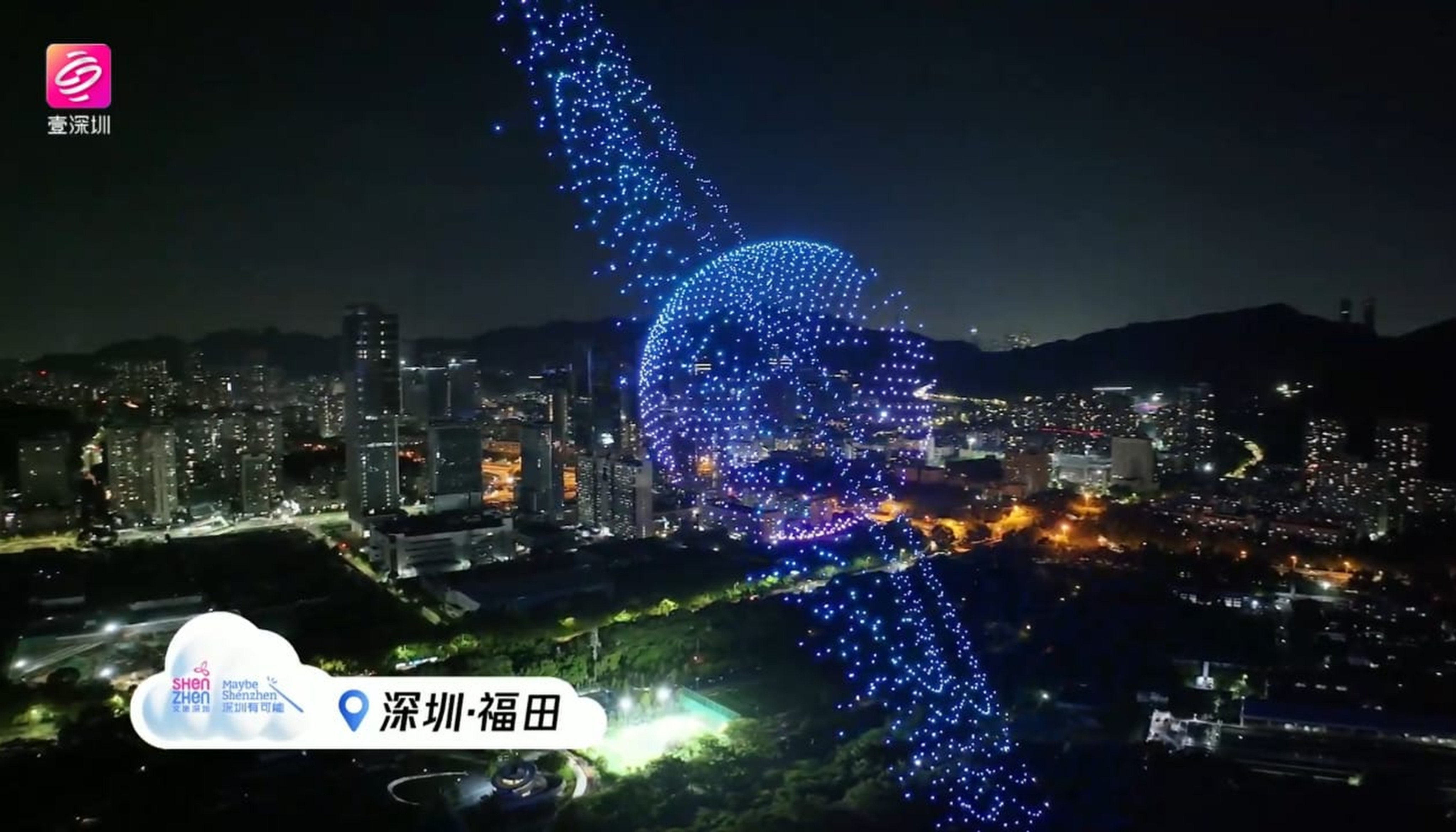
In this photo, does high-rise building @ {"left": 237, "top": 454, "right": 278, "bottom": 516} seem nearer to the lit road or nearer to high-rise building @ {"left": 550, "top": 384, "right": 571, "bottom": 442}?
high-rise building @ {"left": 550, "top": 384, "right": 571, "bottom": 442}

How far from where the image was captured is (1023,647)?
542 centimetres

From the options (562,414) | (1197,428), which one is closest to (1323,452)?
(1197,428)

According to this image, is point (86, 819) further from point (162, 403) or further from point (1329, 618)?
point (162, 403)

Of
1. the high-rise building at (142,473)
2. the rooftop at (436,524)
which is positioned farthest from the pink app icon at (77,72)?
the high-rise building at (142,473)

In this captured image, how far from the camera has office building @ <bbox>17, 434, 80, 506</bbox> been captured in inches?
340

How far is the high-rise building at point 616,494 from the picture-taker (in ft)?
29.7

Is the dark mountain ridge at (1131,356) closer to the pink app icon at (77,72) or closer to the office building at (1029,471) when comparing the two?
the office building at (1029,471)

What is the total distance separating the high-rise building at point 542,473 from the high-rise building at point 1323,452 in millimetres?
7892

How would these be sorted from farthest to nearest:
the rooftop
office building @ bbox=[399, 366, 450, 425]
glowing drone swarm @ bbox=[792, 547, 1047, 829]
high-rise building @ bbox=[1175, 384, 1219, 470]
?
office building @ bbox=[399, 366, 450, 425], high-rise building @ bbox=[1175, 384, 1219, 470], the rooftop, glowing drone swarm @ bbox=[792, 547, 1047, 829]

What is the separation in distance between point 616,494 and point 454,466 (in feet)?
7.64

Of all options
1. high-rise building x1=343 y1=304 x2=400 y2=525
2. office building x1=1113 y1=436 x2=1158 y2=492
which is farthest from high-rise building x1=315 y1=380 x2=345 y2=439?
office building x1=1113 y1=436 x2=1158 y2=492

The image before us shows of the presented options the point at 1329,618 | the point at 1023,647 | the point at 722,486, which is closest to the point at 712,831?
the point at 1023,647

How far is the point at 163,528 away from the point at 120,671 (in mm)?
4511

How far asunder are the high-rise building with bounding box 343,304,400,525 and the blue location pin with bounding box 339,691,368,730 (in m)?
7.70
